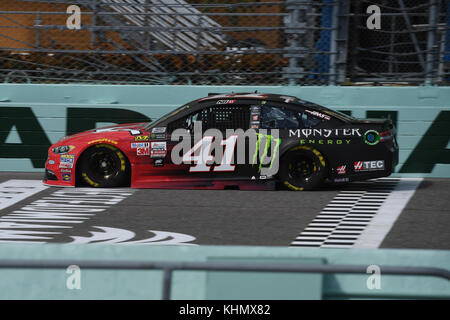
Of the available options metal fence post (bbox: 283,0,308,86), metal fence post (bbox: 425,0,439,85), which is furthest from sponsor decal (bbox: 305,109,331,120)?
metal fence post (bbox: 425,0,439,85)

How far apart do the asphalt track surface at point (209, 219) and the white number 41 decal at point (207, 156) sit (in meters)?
0.35

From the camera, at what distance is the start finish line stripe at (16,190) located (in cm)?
988

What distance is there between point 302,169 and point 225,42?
10.3ft

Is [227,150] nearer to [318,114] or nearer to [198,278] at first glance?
[318,114]

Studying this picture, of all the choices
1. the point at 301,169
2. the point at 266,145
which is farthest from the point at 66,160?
the point at 301,169

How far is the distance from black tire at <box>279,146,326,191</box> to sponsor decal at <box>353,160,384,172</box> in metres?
0.42

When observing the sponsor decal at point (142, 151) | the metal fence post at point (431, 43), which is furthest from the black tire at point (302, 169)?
the metal fence post at point (431, 43)

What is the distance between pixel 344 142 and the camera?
10086mm

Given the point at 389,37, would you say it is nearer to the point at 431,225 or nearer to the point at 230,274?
the point at 431,225

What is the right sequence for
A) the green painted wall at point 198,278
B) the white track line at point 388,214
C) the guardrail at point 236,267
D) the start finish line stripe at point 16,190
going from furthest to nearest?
the start finish line stripe at point 16,190 < the white track line at point 388,214 < the green painted wall at point 198,278 < the guardrail at point 236,267

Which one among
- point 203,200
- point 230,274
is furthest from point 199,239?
point 230,274

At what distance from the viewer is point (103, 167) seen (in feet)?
34.6

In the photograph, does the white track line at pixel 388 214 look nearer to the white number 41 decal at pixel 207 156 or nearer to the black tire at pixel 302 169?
the black tire at pixel 302 169

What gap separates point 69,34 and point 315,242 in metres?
6.62
